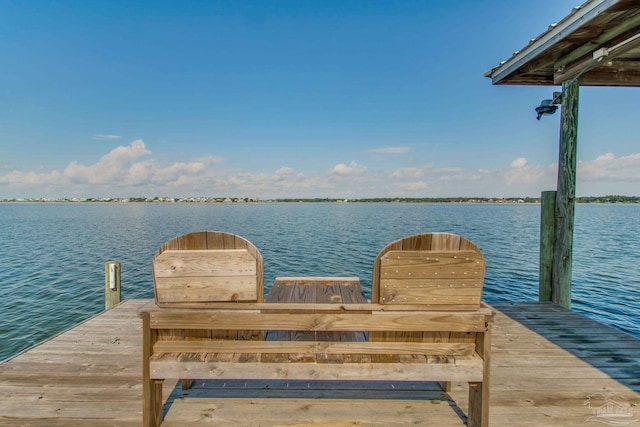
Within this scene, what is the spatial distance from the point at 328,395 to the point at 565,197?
507 centimetres

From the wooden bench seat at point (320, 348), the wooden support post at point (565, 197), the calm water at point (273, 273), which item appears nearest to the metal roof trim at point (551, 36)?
the wooden support post at point (565, 197)

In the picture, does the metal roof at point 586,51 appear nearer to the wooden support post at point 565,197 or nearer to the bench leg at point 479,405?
the wooden support post at point 565,197

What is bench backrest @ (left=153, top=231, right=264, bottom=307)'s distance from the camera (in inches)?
82.0

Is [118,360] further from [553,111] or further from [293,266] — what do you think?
[293,266]

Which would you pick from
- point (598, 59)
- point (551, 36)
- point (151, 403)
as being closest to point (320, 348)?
point (151, 403)

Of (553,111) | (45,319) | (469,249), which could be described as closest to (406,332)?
(469,249)

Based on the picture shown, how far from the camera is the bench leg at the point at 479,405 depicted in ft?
7.09

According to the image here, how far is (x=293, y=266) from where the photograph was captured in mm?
13922

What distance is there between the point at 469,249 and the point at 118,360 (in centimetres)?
380

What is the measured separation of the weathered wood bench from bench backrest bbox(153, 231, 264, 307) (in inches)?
2.0

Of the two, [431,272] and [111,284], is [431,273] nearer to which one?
[431,272]

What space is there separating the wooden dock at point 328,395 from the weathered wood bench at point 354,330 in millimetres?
545

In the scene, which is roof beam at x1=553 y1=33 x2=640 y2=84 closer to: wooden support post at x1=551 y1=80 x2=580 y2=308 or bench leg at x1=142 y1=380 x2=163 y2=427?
wooden support post at x1=551 y1=80 x2=580 y2=308

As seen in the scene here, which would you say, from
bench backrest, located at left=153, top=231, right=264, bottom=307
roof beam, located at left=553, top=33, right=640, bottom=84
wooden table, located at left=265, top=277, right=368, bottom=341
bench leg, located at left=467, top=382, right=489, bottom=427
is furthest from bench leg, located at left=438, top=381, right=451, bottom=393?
roof beam, located at left=553, top=33, right=640, bottom=84
